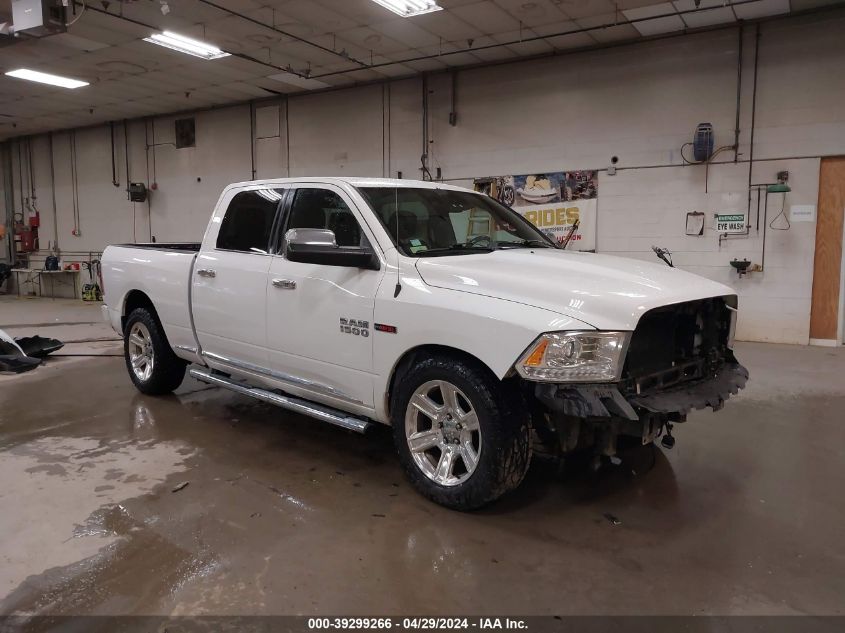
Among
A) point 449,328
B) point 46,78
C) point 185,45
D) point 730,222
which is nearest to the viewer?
point 449,328

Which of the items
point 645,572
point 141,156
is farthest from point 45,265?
point 645,572

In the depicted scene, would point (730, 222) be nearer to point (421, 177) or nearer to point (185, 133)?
point (421, 177)

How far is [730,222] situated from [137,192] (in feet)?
42.1

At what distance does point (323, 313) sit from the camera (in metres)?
3.47

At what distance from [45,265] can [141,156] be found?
4.46 metres

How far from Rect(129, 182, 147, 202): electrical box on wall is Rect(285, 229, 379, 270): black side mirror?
42.5 feet

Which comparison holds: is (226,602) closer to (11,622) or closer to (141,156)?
(11,622)

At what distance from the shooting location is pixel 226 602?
7.54 feet

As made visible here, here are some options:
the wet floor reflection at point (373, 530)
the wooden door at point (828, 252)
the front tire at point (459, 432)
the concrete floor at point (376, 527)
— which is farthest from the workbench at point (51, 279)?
the wooden door at point (828, 252)

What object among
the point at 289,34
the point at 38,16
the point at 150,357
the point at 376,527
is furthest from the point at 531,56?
the point at 376,527

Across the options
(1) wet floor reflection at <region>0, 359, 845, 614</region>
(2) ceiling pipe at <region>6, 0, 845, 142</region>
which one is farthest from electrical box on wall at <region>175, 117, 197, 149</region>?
(1) wet floor reflection at <region>0, 359, 845, 614</region>

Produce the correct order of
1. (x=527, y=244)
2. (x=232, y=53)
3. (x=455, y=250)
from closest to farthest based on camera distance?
1. (x=455, y=250)
2. (x=527, y=244)
3. (x=232, y=53)

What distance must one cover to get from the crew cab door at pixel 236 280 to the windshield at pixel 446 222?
0.90 m

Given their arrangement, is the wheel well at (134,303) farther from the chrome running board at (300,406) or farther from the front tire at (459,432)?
the front tire at (459,432)
